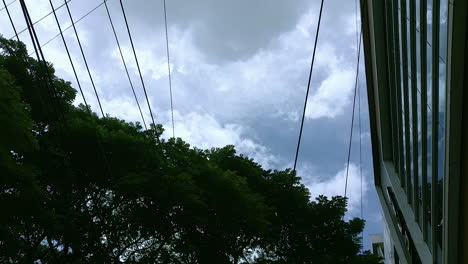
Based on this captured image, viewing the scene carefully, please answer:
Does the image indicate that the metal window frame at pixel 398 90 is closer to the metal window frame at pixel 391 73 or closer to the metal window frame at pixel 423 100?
the metal window frame at pixel 391 73

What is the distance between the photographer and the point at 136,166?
14.2 metres

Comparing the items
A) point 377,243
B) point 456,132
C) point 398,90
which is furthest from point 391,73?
point 377,243

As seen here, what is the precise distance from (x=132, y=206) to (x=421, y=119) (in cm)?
840

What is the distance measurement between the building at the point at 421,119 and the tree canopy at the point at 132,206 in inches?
114

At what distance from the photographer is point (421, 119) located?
36.6 ft

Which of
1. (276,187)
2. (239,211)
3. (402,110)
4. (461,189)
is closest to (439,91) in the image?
(461,189)

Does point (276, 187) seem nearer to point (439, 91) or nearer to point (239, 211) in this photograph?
point (239, 211)

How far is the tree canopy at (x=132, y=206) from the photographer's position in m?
12.7

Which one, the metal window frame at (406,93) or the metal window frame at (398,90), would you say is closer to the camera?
the metal window frame at (406,93)

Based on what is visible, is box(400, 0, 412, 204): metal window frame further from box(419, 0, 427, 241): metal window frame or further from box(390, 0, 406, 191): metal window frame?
box(419, 0, 427, 241): metal window frame

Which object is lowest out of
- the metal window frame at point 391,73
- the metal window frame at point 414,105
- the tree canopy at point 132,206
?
the tree canopy at point 132,206

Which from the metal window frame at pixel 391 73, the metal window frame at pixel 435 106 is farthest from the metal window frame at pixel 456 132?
the metal window frame at pixel 391 73

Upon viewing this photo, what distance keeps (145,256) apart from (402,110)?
9.27 metres

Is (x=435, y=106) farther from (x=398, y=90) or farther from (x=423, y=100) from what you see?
(x=398, y=90)
